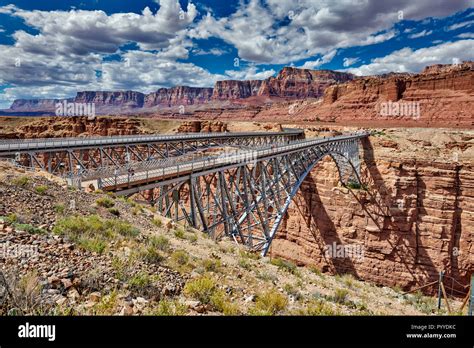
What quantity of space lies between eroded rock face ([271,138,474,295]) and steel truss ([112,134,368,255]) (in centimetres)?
299

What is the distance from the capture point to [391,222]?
34.2 m

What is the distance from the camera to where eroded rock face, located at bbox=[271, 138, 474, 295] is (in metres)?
31.6

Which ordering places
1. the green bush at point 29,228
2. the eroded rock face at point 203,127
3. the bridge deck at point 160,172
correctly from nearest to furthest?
the green bush at point 29,228 < the bridge deck at point 160,172 < the eroded rock face at point 203,127

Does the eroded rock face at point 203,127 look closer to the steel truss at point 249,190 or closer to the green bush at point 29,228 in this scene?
the steel truss at point 249,190

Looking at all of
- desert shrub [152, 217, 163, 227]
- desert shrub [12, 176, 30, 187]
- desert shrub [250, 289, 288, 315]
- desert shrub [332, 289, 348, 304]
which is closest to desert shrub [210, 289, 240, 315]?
desert shrub [250, 289, 288, 315]

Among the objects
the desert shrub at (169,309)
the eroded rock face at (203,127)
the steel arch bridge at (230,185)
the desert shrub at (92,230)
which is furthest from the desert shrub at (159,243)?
the eroded rock face at (203,127)

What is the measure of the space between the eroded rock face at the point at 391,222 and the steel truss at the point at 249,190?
299 centimetres

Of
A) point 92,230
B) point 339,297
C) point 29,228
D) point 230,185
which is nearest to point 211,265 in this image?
point 92,230

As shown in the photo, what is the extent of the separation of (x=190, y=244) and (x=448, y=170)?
110 ft

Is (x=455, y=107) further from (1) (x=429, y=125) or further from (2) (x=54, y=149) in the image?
(2) (x=54, y=149)

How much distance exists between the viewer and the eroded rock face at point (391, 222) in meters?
31.6

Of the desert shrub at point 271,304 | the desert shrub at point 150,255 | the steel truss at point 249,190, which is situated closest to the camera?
the desert shrub at point 271,304
